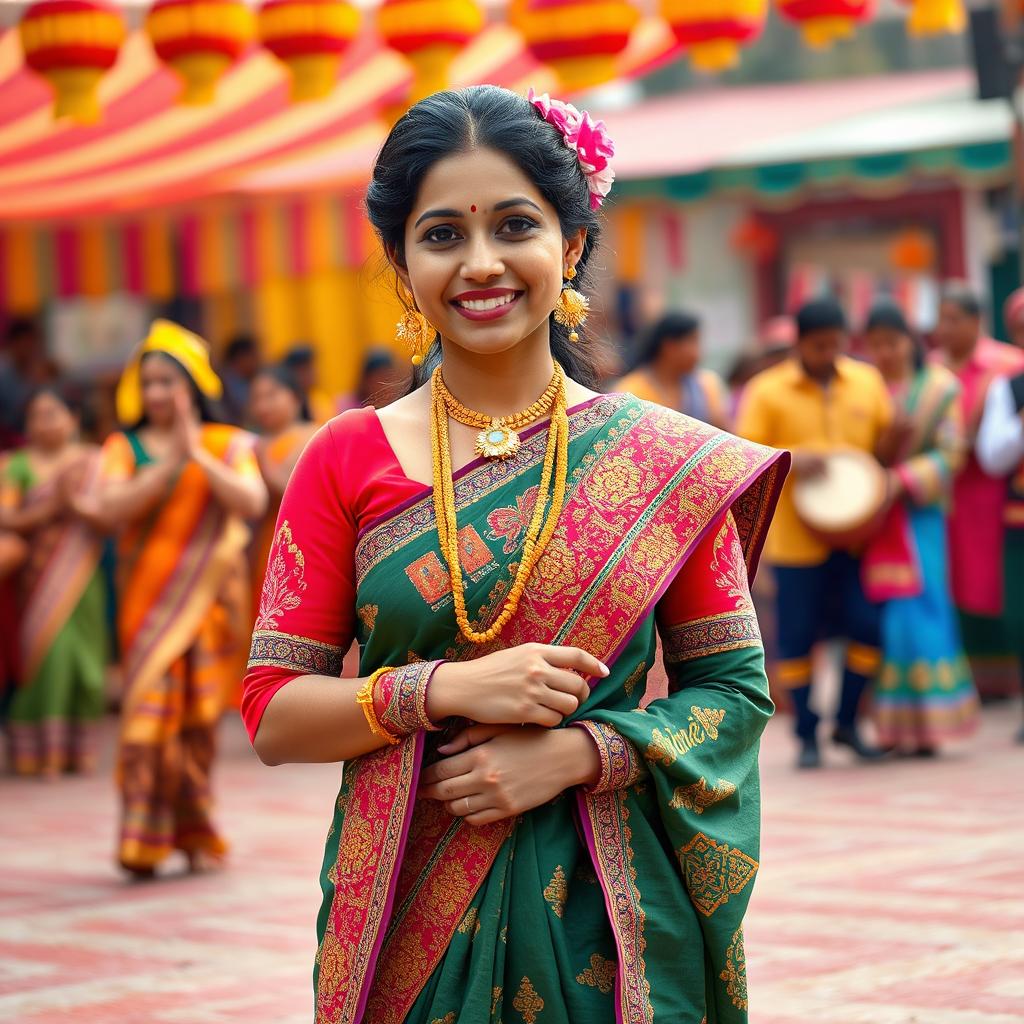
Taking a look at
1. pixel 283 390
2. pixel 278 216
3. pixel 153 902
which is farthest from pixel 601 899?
pixel 278 216

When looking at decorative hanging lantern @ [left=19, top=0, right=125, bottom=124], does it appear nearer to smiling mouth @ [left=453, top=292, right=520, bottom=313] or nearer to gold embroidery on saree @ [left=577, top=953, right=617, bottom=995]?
smiling mouth @ [left=453, top=292, right=520, bottom=313]

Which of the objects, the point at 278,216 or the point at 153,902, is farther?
the point at 278,216

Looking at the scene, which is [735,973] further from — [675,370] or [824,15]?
[675,370]

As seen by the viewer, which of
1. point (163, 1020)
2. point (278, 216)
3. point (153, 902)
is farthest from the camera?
point (278, 216)

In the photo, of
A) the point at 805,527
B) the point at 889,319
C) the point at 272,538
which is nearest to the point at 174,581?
the point at 272,538

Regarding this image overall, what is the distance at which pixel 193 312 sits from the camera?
642 inches

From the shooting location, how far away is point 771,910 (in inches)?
221

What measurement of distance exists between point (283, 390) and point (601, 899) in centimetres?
749

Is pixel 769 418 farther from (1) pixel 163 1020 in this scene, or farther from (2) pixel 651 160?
(2) pixel 651 160

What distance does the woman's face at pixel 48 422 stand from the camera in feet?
32.0

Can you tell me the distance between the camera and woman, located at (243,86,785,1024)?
2488 millimetres

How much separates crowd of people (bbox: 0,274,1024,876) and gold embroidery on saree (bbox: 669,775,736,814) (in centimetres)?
345

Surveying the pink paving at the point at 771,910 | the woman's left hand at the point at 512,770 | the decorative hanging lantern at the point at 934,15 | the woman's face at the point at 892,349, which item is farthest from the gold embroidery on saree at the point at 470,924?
the woman's face at the point at 892,349

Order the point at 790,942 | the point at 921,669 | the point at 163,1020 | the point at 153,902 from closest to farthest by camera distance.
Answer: the point at 163,1020 < the point at 790,942 < the point at 153,902 < the point at 921,669
